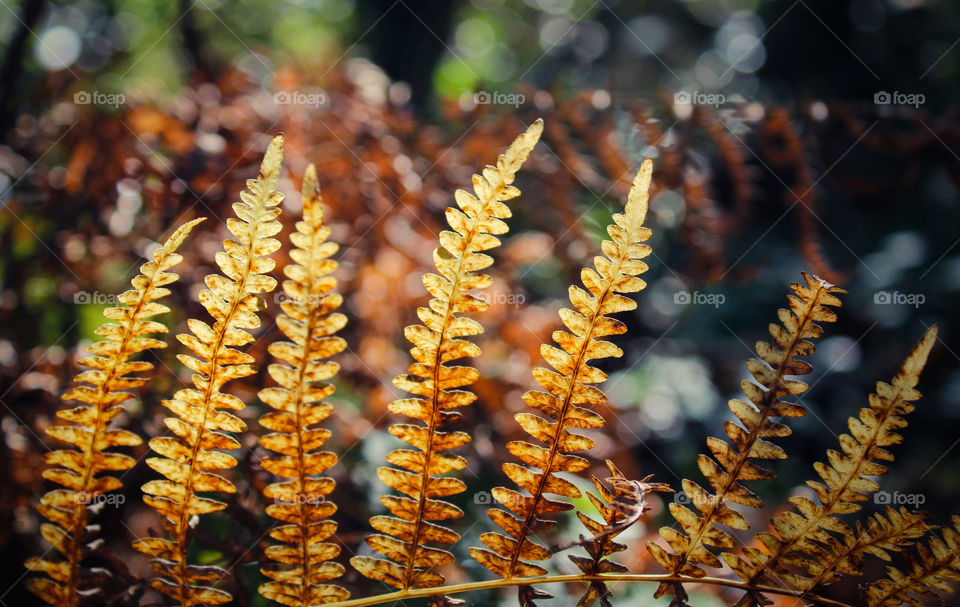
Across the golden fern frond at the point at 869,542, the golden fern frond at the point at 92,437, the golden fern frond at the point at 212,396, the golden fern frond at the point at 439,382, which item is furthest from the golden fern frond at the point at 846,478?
the golden fern frond at the point at 92,437

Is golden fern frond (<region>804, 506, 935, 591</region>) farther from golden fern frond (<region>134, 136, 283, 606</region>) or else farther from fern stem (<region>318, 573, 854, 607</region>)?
golden fern frond (<region>134, 136, 283, 606</region>)

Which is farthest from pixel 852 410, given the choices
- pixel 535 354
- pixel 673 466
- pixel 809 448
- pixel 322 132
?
pixel 322 132

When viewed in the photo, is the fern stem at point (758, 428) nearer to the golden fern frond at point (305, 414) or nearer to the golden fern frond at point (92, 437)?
the golden fern frond at point (305, 414)

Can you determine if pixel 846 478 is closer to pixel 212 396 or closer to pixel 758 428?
pixel 758 428

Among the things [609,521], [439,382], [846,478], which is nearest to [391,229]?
[439,382]

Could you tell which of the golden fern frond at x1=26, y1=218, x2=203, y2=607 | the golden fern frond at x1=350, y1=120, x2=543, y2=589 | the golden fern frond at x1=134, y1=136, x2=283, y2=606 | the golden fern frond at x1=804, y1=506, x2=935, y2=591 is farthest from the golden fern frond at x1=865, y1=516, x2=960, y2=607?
the golden fern frond at x1=26, y1=218, x2=203, y2=607
